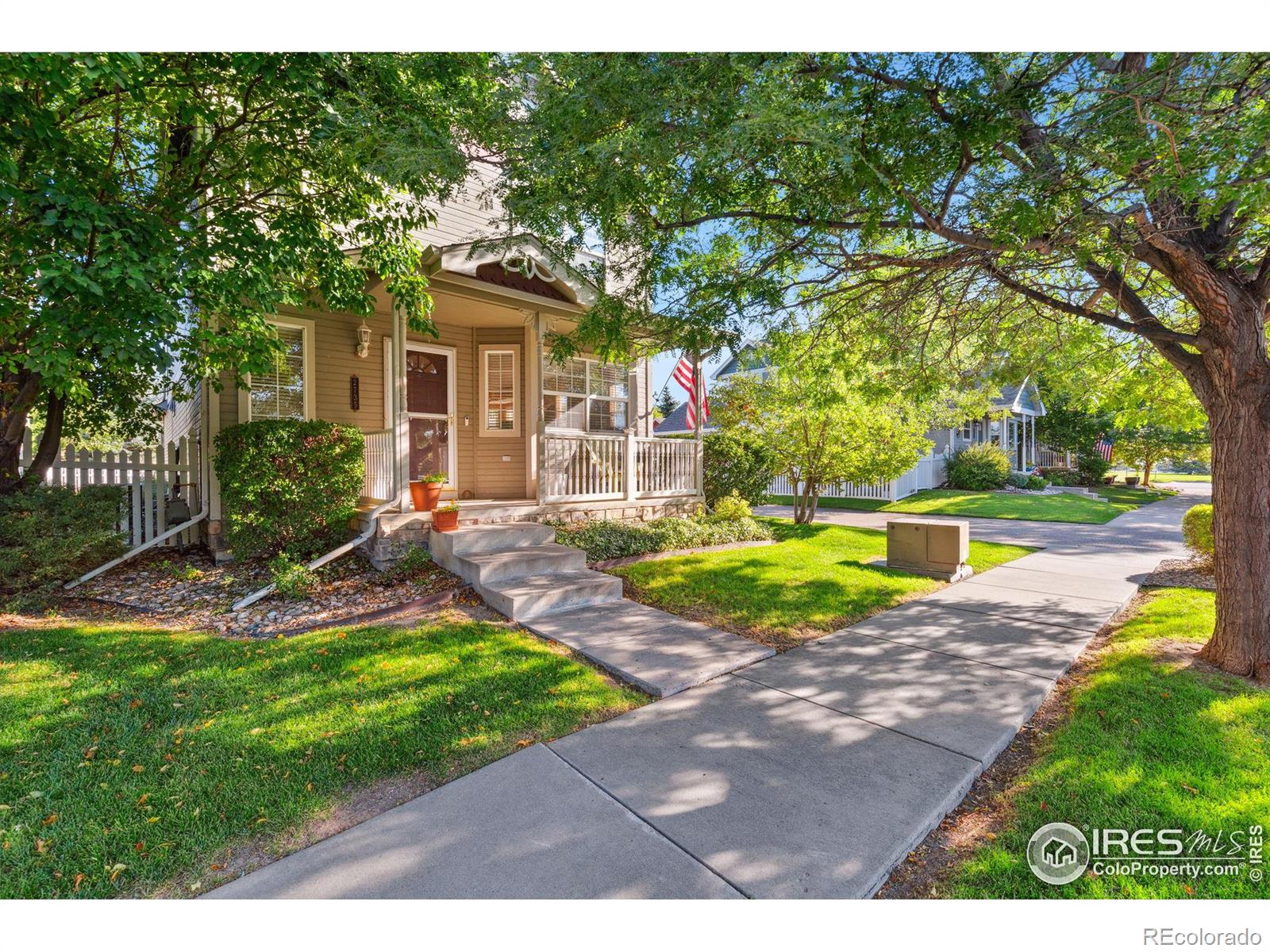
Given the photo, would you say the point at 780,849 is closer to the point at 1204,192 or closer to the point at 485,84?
the point at 1204,192

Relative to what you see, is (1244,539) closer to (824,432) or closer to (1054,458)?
(824,432)

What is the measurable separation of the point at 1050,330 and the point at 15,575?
444 inches

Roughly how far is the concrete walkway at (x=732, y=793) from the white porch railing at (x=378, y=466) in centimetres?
512

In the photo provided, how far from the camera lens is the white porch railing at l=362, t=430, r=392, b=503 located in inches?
280

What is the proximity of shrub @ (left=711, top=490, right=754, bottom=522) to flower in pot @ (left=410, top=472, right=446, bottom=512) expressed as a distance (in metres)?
4.91

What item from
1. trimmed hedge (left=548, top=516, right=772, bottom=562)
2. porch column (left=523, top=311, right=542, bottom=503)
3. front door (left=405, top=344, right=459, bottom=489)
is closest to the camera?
trimmed hedge (left=548, top=516, right=772, bottom=562)

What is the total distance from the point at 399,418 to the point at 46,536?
3.55 meters

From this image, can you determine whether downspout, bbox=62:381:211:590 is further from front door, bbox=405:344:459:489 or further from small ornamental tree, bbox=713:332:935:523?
small ornamental tree, bbox=713:332:935:523

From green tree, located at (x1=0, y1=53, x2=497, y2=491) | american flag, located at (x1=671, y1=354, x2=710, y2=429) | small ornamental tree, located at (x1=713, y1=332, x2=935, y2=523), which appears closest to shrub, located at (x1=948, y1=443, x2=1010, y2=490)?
small ornamental tree, located at (x1=713, y1=332, x2=935, y2=523)

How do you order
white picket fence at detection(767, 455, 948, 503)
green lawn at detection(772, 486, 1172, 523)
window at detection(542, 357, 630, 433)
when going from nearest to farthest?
1. window at detection(542, 357, 630, 433)
2. green lawn at detection(772, 486, 1172, 523)
3. white picket fence at detection(767, 455, 948, 503)

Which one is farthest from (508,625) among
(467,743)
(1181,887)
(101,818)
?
(1181,887)

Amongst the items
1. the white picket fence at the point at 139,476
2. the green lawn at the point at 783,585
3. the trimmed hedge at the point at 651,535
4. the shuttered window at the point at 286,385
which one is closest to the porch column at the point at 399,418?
the shuttered window at the point at 286,385

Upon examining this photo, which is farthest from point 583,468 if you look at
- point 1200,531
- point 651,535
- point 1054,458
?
point 1054,458
